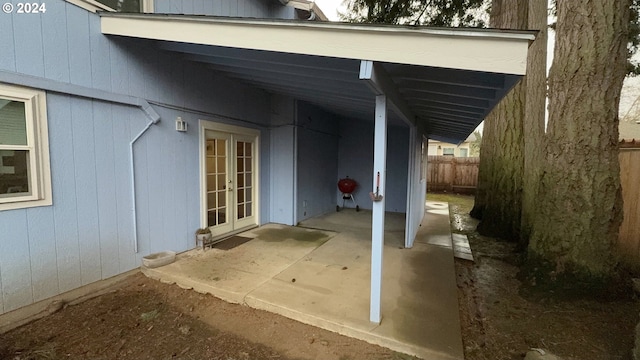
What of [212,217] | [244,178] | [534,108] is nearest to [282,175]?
[244,178]

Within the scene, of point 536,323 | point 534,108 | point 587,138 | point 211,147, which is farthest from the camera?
point 534,108

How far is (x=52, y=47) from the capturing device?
9.19 feet

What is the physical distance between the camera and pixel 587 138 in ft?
10.0

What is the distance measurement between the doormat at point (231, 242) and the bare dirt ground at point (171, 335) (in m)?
1.50

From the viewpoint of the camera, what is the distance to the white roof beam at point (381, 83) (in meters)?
2.16

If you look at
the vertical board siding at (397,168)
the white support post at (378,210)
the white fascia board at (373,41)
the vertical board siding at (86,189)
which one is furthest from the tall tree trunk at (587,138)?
the vertical board siding at (86,189)

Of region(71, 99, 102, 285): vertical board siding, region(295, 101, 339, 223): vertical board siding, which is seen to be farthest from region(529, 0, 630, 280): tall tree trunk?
region(71, 99, 102, 285): vertical board siding

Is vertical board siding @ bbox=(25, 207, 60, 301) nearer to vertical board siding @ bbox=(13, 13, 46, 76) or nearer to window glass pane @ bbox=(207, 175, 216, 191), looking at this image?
vertical board siding @ bbox=(13, 13, 46, 76)

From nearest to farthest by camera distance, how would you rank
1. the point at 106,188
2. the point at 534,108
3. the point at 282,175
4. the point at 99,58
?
1. the point at 99,58
2. the point at 106,188
3. the point at 534,108
4. the point at 282,175

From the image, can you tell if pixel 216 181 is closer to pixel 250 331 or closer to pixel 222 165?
pixel 222 165

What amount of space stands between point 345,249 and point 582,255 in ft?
9.39

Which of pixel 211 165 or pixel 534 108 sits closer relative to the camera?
pixel 211 165

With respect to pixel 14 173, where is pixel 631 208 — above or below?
below

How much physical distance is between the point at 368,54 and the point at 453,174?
1300 cm
